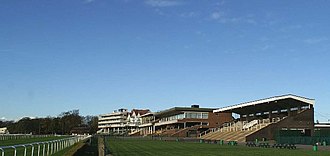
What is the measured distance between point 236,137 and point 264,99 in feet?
30.0

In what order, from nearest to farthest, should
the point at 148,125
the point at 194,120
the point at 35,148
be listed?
the point at 35,148, the point at 194,120, the point at 148,125

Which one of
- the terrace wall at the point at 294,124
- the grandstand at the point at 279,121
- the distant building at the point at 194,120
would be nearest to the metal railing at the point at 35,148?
the grandstand at the point at 279,121

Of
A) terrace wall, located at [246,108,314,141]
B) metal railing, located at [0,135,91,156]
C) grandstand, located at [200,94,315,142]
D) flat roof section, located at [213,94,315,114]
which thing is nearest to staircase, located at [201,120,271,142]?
grandstand, located at [200,94,315,142]

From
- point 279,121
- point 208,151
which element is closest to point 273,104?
point 279,121

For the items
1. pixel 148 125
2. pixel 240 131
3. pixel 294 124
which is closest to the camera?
pixel 294 124

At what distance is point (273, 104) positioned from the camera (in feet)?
268

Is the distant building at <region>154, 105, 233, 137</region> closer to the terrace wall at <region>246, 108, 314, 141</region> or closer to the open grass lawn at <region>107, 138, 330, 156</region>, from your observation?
the terrace wall at <region>246, 108, 314, 141</region>

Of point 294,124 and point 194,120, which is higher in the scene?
point 194,120

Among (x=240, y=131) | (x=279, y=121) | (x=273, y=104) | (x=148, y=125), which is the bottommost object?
(x=240, y=131)

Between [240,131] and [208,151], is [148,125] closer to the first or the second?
[240,131]

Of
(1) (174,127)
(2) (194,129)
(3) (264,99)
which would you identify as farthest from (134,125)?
(3) (264,99)

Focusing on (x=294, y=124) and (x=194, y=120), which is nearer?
(x=294, y=124)

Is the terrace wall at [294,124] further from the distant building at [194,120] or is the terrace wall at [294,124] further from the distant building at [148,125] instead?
the distant building at [148,125]

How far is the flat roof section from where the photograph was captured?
72688 millimetres
